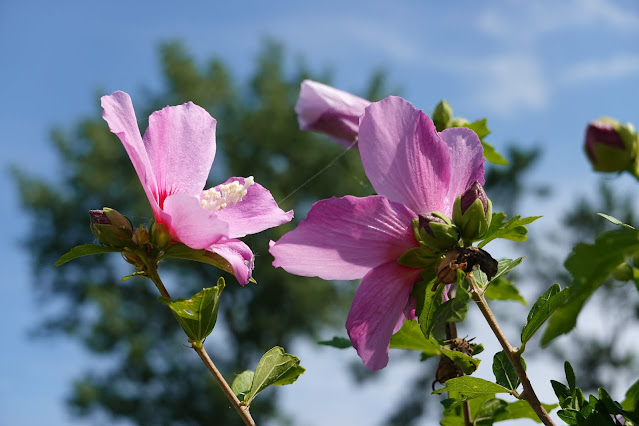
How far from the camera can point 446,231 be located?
0.39m

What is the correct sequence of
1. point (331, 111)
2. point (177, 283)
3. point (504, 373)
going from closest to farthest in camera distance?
1. point (504, 373)
2. point (331, 111)
3. point (177, 283)

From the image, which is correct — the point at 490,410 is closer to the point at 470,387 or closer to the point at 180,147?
the point at 470,387

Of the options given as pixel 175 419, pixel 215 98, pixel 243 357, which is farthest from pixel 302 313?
pixel 215 98

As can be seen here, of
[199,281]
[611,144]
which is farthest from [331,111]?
[199,281]

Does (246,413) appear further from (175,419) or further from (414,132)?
(175,419)

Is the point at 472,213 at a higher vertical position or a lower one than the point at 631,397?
higher

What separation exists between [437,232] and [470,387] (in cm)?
13

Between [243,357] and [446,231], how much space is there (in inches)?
398

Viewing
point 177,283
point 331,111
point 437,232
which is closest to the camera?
point 437,232

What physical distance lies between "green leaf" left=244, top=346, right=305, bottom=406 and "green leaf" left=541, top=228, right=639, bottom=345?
26cm

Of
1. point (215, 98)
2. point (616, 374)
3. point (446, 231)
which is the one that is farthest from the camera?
point (215, 98)

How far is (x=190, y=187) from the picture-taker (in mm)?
479

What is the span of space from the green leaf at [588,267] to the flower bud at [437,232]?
0.33ft

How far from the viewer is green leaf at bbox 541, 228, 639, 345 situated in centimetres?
28
